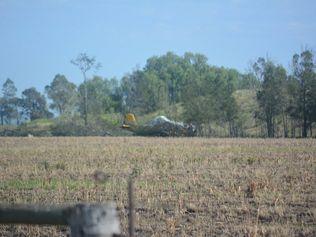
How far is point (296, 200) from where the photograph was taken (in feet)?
36.9

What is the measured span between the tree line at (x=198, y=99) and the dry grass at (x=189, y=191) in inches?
1793

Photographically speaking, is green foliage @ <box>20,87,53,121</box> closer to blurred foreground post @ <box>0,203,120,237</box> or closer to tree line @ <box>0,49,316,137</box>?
tree line @ <box>0,49,316,137</box>

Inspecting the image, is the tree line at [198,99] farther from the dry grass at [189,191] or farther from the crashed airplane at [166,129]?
the dry grass at [189,191]

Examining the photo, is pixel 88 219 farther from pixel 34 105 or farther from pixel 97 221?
pixel 34 105

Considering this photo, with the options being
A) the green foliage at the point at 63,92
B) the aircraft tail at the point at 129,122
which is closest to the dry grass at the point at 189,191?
the aircraft tail at the point at 129,122

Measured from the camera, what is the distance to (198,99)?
71.7 meters

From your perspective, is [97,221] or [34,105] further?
[34,105]

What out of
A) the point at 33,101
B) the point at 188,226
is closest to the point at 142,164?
the point at 188,226

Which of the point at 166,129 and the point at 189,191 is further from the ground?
the point at 166,129

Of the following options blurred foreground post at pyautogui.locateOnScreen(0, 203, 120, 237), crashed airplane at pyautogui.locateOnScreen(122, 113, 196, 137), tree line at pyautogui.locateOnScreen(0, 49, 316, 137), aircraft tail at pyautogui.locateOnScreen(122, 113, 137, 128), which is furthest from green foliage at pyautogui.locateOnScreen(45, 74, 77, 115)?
blurred foreground post at pyautogui.locateOnScreen(0, 203, 120, 237)

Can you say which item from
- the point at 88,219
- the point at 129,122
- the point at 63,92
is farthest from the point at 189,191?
the point at 63,92

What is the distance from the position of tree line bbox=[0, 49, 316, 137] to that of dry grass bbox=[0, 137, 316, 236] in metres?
45.5

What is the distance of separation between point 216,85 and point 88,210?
Result: 7347cm

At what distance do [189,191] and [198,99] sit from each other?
5938 centimetres
